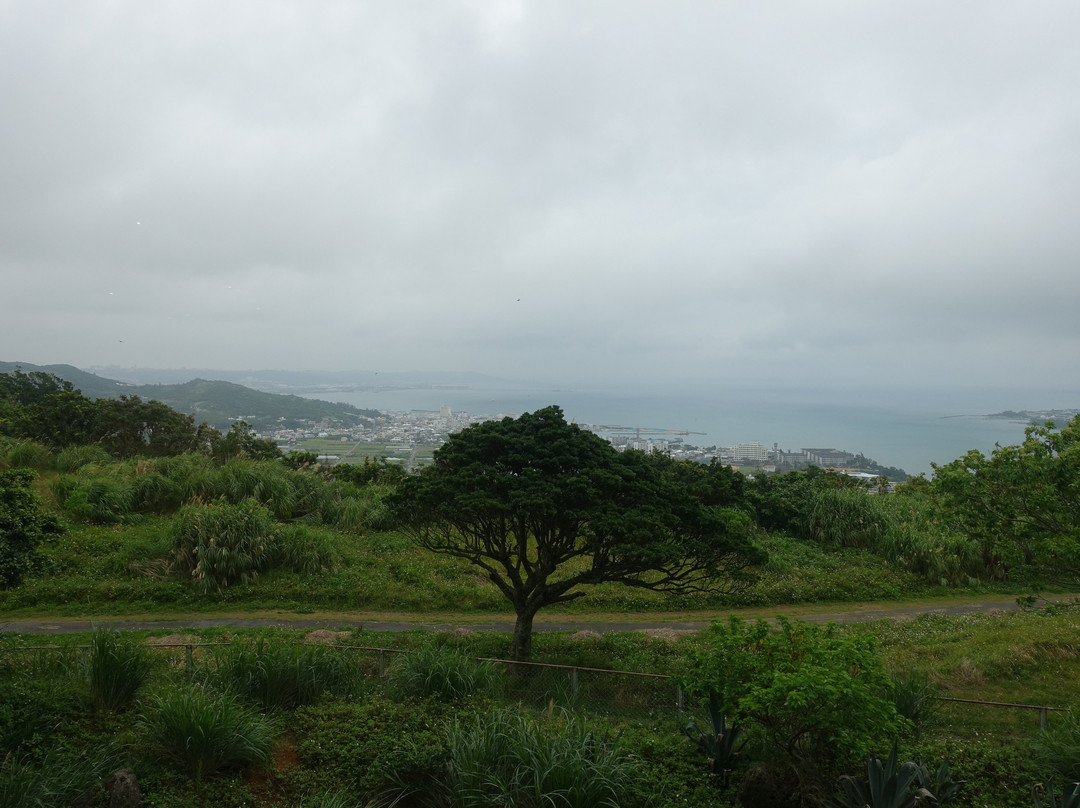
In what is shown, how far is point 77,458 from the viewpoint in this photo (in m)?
19.2

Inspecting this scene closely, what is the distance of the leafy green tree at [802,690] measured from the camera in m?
4.68

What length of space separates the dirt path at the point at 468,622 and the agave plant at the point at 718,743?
5.84m

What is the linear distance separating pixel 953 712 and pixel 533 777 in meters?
6.06

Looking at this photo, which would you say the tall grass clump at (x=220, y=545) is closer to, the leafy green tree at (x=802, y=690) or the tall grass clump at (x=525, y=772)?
the tall grass clump at (x=525, y=772)

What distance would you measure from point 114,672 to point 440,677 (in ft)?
11.3

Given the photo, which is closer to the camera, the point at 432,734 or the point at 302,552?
the point at 432,734

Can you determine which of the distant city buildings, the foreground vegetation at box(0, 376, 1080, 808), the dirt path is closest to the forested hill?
the distant city buildings

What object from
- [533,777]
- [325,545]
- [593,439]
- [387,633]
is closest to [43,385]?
[325,545]

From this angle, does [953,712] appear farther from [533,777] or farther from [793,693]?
[533,777]

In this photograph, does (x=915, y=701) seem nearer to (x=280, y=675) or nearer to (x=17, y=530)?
(x=280, y=675)

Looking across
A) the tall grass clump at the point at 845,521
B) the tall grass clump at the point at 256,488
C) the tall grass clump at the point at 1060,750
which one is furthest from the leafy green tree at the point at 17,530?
the tall grass clump at the point at 845,521

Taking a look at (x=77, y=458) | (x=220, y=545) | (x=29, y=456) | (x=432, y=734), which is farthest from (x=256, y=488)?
(x=432, y=734)

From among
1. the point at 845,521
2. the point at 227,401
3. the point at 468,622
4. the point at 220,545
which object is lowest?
the point at 468,622

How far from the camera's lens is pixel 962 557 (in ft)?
50.6
